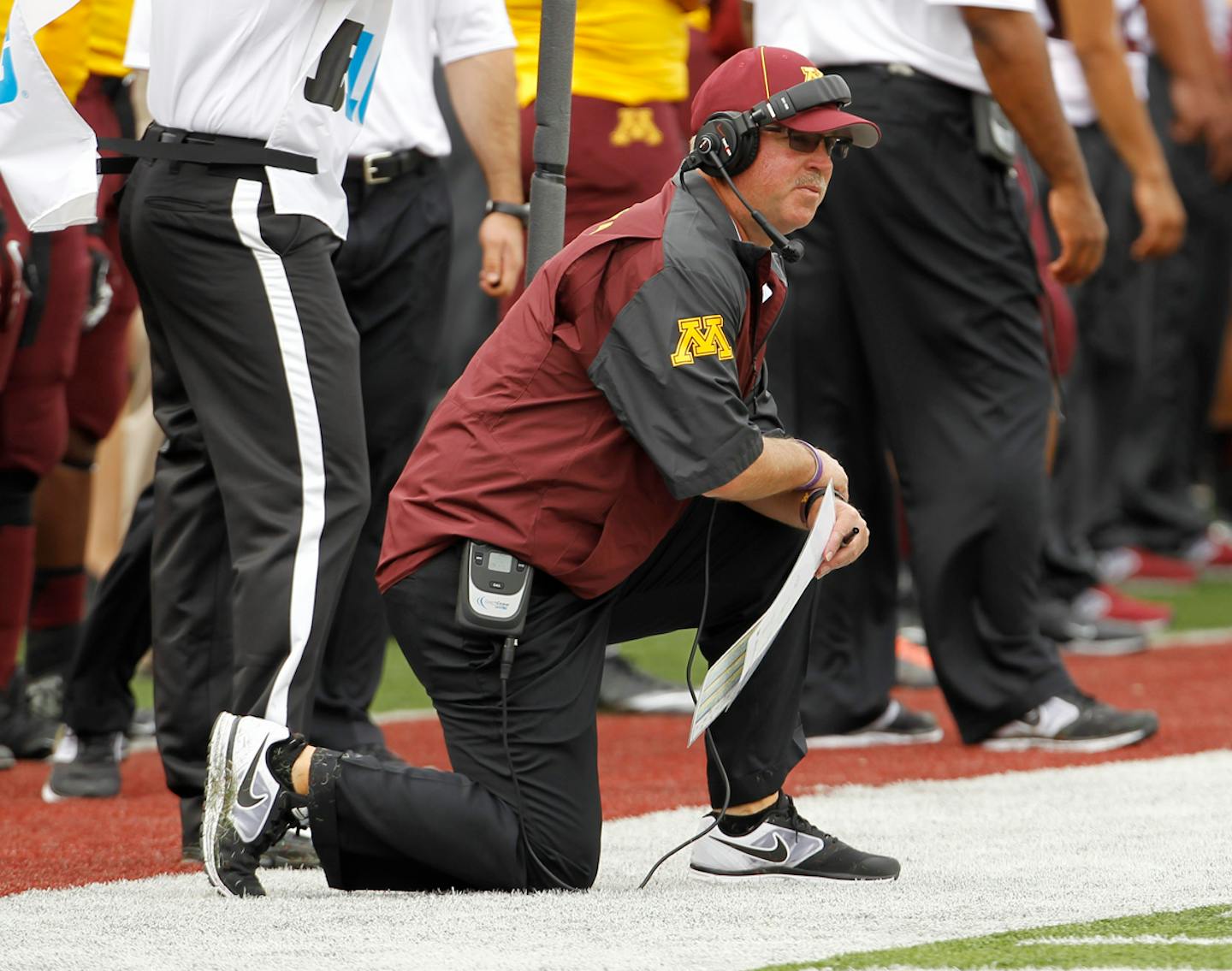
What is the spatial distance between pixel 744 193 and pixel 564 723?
0.91 meters

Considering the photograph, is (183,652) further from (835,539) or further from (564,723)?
(835,539)

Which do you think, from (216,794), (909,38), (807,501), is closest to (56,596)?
(216,794)

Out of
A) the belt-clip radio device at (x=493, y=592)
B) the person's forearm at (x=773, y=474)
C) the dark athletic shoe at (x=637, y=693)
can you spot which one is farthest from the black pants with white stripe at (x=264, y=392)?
the dark athletic shoe at (x=637, y=693)

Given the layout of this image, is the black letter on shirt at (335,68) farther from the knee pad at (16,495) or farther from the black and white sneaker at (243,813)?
the knee pad at (16,495)

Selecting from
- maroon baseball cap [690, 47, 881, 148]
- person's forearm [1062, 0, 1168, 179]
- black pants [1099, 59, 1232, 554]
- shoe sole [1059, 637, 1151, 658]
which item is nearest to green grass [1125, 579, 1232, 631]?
black pants [1099, 59, 1232, 554]

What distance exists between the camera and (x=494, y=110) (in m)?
5.07

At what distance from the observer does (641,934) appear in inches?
123

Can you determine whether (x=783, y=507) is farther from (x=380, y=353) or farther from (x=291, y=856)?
(x=380, y=353)

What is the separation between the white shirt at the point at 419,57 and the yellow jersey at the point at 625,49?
54 cm

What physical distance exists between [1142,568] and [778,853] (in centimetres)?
652

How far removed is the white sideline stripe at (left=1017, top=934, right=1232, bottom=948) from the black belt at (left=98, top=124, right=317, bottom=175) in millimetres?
1843

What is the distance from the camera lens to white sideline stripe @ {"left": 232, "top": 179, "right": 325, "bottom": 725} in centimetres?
384

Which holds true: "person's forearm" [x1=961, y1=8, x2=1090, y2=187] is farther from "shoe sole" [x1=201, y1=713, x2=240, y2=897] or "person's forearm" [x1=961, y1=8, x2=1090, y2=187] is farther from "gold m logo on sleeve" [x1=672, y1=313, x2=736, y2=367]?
"shoe sole" [x1=201, y1=713, x2=240, y2=897]

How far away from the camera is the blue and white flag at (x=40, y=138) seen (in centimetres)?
400
